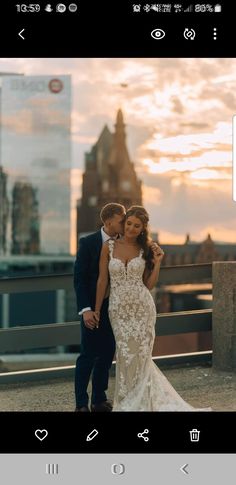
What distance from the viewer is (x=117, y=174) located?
153m

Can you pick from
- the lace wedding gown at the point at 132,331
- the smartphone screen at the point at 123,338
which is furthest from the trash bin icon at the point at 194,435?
the lace wedding gown at the point at 132,331

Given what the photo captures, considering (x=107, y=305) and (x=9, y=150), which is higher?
(x=9, y=150)

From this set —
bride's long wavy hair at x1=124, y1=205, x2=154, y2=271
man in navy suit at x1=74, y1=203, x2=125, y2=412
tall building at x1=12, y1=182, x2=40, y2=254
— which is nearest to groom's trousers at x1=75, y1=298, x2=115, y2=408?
man in navy suit at x1=74, y1=203, x2=125, y2=412

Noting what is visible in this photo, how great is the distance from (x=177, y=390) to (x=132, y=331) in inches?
73.5

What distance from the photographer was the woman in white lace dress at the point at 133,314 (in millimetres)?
5738

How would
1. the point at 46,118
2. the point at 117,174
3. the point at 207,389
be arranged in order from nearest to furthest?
the point at 207,389, the point at 46,118, the point at 117,174
